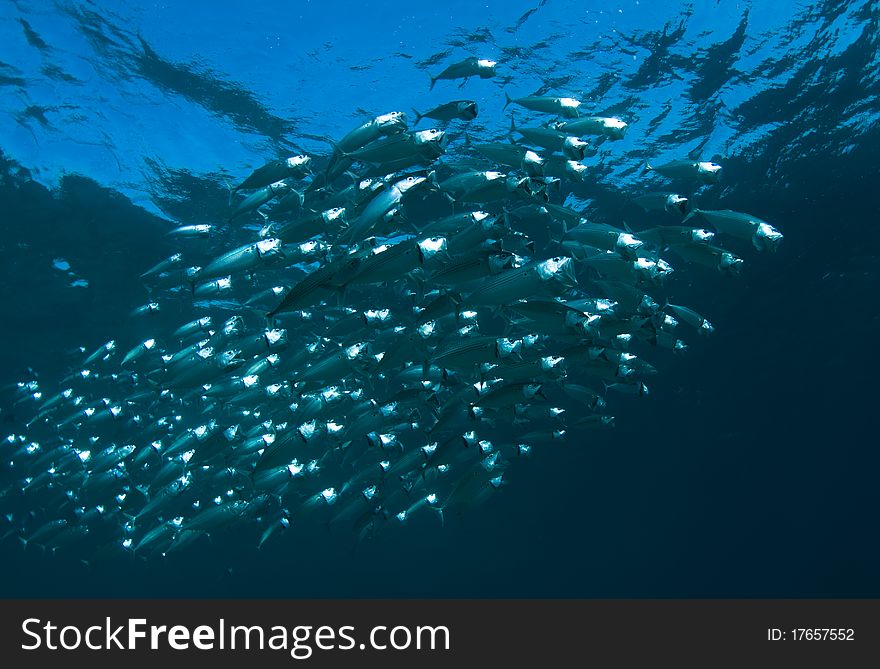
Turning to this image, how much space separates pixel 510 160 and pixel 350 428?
4459 mm

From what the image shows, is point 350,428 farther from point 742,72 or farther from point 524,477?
point 524,477

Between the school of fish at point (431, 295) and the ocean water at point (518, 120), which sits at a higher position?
the ocean water at point (518, 120)

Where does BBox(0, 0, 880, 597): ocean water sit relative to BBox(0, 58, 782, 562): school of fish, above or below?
above

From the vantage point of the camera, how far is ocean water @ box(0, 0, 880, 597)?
32.3ft

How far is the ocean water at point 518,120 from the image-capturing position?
32.3ft

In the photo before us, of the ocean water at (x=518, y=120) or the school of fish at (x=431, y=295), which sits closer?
the school of fish at (x=431, y=295)

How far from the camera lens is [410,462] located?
918 cm

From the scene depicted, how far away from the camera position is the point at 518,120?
37.8 feet

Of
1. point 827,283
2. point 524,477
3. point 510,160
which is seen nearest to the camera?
point 510,160

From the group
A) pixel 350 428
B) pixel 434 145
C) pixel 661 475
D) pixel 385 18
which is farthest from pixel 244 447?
pixel 661 475

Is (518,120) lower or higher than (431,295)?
higher

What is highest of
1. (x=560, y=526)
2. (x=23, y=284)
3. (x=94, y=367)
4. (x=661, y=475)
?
(x=23, y=284)

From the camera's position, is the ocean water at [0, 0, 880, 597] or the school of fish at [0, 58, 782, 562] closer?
the school of fish at [0, 58, 782, 562]

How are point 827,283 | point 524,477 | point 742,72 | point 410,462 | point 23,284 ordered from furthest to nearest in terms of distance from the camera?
point 524,477 < point 827,283 < point 23,284 < point 742,72 < point 410,462
